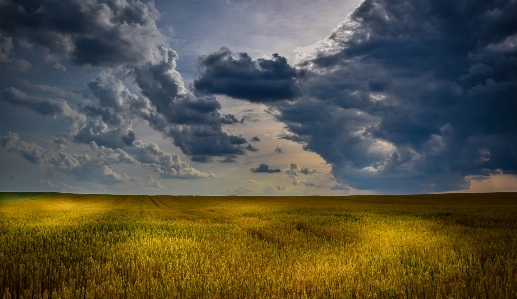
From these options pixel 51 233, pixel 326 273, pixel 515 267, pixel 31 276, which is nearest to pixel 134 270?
pixel 31 276

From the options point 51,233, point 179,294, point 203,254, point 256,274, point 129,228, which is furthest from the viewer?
point 129,228

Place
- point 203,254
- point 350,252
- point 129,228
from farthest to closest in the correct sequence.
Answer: point 129,228, point 350,252, point 203,254

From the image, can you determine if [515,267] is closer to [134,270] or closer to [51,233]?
[134,270]

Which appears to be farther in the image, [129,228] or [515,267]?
[129,228]

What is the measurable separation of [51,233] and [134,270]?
23.6ft

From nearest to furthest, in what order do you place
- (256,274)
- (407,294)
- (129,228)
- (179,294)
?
1. (179,294)
2. (407,294)
3. (256,274)
4. (129,228)

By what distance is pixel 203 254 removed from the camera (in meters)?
8.19

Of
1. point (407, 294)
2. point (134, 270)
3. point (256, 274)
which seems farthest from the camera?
point (134, 270)

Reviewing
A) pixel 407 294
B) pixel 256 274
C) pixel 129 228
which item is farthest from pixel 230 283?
pixel 129 228

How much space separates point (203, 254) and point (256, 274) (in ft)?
7.33

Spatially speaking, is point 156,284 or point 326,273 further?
point 326,273

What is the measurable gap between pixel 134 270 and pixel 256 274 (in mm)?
2700

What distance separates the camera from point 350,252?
8.91 meters

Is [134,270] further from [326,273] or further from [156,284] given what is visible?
[326,273]
